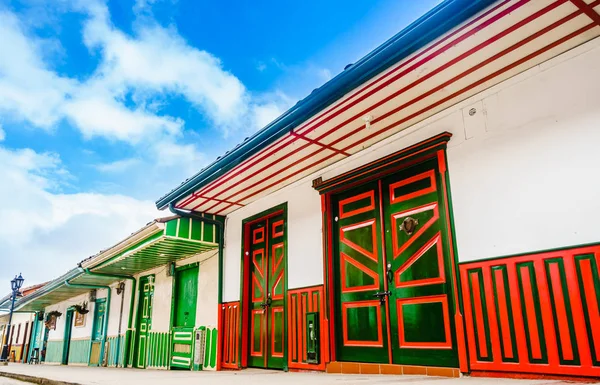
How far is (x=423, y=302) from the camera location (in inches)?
187

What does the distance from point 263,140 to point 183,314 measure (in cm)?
544

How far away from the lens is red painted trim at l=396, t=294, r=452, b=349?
4.47 m

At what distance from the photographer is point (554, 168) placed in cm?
380

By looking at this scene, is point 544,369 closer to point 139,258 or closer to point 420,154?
point 420,154

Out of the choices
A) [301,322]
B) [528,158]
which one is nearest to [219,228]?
[301,322]

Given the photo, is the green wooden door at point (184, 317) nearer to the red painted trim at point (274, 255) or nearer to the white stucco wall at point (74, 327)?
the red painted trim at point (274, 255)

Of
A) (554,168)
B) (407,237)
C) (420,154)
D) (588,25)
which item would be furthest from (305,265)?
(588,25)

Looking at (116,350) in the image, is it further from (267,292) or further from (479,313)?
(479,313)

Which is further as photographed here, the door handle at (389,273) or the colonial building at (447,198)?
the door handle at (389,273)

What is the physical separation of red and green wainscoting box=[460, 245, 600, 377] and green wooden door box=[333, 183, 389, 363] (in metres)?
1.29

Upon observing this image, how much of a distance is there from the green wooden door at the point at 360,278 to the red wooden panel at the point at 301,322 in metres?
0.23

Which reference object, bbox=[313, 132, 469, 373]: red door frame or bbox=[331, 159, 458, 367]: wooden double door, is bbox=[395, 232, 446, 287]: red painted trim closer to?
bbox=[331, 159, 458, 367]: wooden double door

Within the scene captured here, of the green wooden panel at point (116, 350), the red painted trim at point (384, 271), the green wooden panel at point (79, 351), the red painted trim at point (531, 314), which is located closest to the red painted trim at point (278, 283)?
the red painted trim at point (384, 271)

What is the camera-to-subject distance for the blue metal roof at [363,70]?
11.0ft
